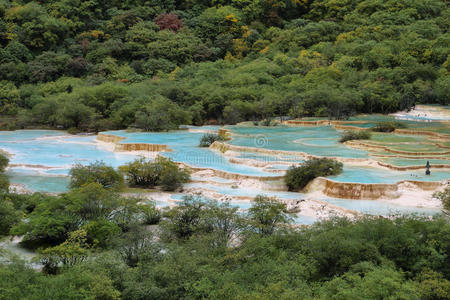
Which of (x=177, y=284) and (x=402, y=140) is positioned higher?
(x=402, y=140)

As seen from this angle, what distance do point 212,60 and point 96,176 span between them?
143 ft

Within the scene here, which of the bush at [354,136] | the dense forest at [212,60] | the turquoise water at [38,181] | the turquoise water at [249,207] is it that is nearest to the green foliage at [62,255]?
the turquoise water at [249,207]

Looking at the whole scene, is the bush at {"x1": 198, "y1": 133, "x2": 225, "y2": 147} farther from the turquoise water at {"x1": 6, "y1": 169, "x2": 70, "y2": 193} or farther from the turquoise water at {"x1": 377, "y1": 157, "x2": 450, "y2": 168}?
the turquoise water at {"x1": 377, "y1": 157, "x2": 450, "y2": 168}

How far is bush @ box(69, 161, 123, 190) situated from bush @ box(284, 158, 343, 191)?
25.2ft

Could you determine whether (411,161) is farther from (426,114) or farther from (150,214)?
(426,114)

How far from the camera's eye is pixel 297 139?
33688mm

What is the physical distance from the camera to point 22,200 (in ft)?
66.4

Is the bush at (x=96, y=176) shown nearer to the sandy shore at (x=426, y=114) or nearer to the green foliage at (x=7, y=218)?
the green foliage at (x=7, y=218)

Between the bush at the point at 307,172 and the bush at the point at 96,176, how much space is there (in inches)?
303

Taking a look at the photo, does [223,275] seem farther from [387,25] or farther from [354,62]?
[387,25]

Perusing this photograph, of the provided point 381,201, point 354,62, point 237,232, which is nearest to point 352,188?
point 381,201

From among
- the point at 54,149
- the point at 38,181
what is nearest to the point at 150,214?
the point at 38,181

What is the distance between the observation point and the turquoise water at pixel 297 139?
29059mm

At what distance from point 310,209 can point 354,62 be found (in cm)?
3689
